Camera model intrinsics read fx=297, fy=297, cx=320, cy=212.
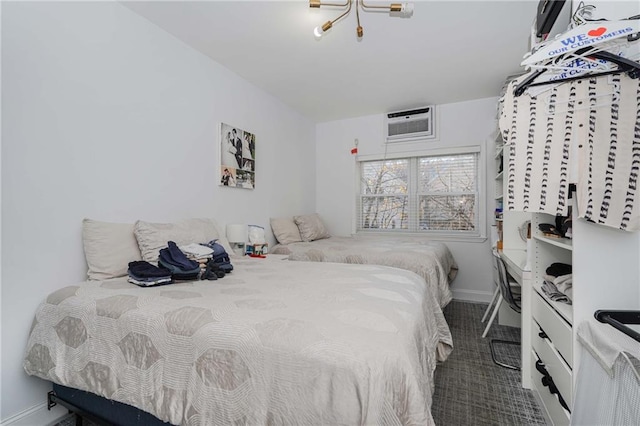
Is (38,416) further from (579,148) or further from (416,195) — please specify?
(416,195)

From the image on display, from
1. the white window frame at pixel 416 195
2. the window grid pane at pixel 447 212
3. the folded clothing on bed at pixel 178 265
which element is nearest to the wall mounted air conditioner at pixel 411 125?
the white window frame at pixel 416 195

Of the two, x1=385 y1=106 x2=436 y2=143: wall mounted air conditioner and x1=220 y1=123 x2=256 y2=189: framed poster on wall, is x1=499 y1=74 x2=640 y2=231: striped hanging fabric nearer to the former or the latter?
x1=220 y1=123 x2=256 y2=189: framed poster on wall

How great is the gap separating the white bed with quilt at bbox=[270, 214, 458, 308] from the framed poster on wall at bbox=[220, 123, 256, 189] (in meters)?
0.70

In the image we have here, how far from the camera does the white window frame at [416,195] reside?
3.87m

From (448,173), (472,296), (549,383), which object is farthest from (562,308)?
(448,173)

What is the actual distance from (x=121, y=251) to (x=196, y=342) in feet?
3.83

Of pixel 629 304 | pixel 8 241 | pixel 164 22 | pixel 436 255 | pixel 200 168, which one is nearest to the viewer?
pixel 629 304

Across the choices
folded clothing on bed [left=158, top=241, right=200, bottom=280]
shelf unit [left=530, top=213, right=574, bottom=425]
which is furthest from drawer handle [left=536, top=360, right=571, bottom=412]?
folded clothing on bed [left=158, top=241, right=200, bottom=280]

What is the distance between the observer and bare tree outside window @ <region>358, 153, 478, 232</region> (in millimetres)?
4094

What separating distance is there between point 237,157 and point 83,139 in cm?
141

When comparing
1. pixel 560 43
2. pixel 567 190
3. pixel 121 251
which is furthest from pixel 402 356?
pixel 121 251

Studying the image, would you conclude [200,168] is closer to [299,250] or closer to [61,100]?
[61,100]

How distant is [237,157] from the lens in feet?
10.2

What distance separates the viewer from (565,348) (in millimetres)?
1345
